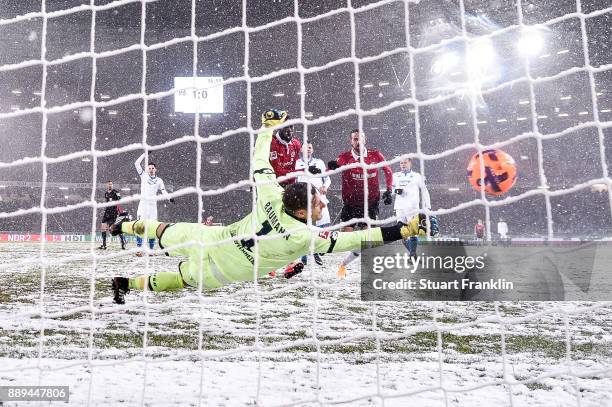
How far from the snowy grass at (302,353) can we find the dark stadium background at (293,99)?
43.6 ft

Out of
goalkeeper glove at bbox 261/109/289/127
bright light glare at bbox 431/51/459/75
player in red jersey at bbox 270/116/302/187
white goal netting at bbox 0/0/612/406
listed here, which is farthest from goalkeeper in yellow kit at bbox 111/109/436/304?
bright light glare at bbox 431/51/459/75

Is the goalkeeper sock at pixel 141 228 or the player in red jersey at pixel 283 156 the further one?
the player in red jersey at pixel 283 156

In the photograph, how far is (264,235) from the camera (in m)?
2.35

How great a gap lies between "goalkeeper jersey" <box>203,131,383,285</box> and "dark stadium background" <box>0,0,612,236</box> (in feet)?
44.2

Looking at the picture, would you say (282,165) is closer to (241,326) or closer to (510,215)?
(241,326)

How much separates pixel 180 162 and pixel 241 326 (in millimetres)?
18087

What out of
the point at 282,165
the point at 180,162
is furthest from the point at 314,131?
the point at 282,165

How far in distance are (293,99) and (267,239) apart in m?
16.5

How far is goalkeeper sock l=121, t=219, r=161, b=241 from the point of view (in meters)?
2.73

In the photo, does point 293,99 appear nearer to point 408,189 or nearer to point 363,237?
point 408,189

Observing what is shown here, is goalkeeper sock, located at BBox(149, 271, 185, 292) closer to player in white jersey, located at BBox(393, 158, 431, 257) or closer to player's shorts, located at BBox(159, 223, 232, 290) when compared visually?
player's shorts, located at BBox(159, 223, 232, 290)

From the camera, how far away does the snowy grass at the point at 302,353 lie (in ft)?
5.91

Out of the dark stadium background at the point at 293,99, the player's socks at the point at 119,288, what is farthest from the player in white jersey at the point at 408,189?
the dark stadium background at the point at 293,99

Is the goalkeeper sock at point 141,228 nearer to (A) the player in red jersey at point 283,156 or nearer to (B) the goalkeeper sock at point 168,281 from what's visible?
(B) the goalkeeper sock at point 168,281
